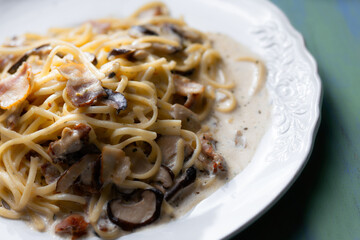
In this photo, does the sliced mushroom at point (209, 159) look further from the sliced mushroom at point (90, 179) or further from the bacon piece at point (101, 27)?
the bacon piece at point (101, 27)

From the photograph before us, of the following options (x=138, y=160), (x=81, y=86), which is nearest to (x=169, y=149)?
(x=138, y=160)

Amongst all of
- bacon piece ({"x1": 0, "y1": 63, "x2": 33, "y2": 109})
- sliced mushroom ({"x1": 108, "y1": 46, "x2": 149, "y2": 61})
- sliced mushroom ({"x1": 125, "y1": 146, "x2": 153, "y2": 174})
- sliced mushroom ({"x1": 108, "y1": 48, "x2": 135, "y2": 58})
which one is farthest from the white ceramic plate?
sliced mushroom ({"x1": 108, "y1": 48, "x2": 135, "y2": 58})

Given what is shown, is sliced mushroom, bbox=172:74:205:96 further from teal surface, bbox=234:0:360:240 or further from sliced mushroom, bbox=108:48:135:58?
teal surface, bbox=234:0:360:240

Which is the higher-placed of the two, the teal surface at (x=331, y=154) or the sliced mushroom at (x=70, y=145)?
the sliced mushroom at (x=70, y=145)

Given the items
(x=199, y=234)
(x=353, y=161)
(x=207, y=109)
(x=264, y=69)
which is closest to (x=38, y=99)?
(x=207, y=109)

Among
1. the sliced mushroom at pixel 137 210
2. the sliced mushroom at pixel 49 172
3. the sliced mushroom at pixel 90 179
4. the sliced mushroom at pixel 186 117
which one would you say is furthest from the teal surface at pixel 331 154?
the sliced mushroom at pixel 49 172

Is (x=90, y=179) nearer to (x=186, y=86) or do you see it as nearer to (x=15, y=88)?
(x=15, y=88)
